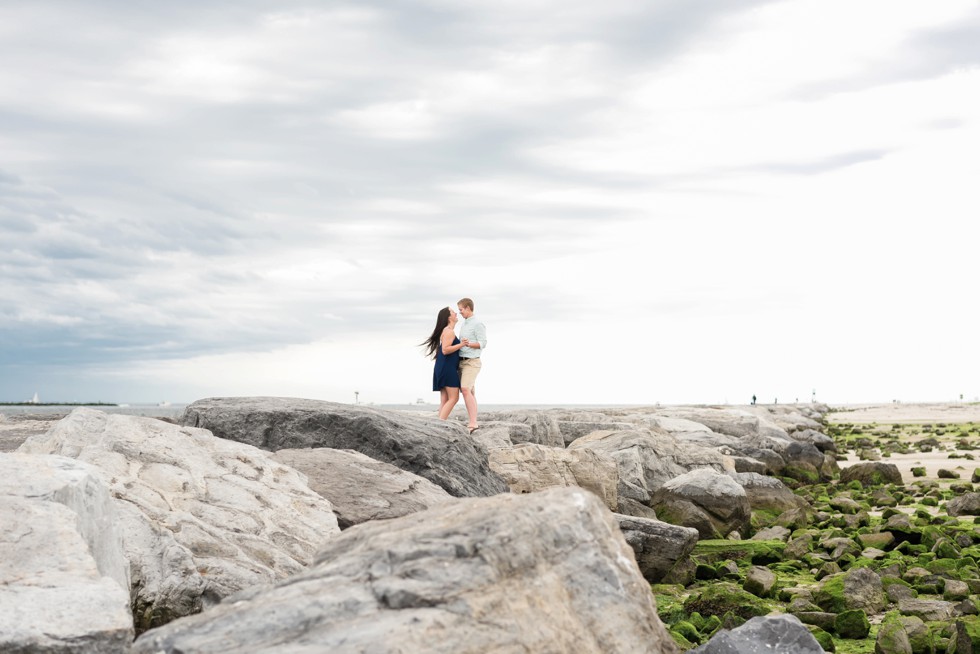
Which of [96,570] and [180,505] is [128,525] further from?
[96,570]

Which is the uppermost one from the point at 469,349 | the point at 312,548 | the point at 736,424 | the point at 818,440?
the point at 469,349

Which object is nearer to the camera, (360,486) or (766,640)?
(766,640)

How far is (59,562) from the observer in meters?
4.10

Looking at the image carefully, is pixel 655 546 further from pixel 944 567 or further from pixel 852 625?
pixel 944 567

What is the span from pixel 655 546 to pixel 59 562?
556 centimetres

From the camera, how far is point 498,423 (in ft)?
49.7

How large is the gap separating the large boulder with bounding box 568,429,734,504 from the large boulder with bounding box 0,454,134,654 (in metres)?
7.99

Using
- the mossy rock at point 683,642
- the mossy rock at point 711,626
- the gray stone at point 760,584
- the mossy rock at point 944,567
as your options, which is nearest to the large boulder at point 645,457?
the gray stone at point 760,584

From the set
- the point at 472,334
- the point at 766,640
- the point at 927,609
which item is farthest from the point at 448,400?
the point at 766,640

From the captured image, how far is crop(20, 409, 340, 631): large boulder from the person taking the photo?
499 centimetres

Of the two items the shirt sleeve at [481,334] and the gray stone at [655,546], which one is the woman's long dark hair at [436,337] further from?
the gray stone at [655,546]

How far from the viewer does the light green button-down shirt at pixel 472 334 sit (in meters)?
13.9

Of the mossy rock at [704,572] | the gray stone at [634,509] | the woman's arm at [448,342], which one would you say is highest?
the woman's arm at [448,342]

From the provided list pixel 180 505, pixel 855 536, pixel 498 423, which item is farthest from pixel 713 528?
pixel 180 505
